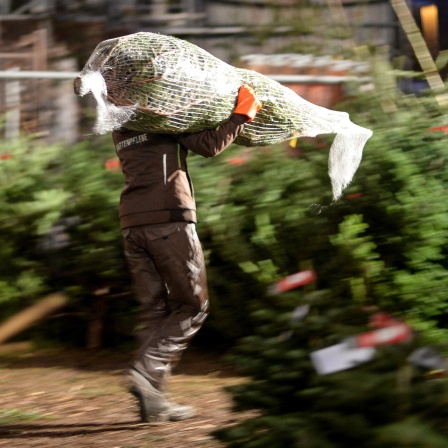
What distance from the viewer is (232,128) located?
4.55 metres

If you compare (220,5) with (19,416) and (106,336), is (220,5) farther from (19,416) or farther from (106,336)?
(19,416)

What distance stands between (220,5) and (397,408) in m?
8.46

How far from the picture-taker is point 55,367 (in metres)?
6.63

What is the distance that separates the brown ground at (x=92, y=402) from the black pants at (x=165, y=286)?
0.35 meters

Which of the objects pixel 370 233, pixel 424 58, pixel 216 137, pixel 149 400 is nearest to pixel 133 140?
pixel 216 137

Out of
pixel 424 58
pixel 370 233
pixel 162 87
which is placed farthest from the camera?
pixel 424 58

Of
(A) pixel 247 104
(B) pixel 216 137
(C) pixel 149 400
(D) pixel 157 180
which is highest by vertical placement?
(A) pixel 247 104

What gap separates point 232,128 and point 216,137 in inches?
3.6

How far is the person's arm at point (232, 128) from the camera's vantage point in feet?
14.8

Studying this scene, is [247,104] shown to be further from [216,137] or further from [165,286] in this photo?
[165,286]

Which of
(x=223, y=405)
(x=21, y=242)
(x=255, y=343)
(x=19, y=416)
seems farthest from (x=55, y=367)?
(x=255, y=343)

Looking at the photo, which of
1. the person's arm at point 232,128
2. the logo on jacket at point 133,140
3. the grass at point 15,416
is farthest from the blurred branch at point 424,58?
the grass at point 15,416

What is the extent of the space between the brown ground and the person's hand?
141cm

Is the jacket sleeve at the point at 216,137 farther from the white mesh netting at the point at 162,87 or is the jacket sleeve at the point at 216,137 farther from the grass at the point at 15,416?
the grass at the point at 15,416
